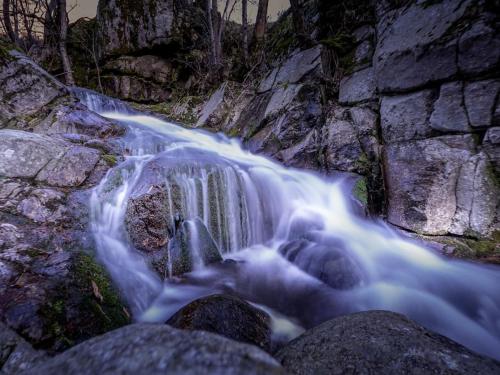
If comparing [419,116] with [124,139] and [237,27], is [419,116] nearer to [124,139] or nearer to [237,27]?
[124,139]

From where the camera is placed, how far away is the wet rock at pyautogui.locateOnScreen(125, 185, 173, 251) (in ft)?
12.0

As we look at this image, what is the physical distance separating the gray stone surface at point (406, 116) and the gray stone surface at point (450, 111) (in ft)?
0.40

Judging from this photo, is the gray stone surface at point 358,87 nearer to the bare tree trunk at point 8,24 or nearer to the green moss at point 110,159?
the green moss at point 110,159

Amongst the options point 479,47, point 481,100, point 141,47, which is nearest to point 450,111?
point 481,100

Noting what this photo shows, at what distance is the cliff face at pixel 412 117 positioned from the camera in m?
3.91

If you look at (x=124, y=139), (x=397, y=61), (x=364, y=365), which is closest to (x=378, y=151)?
(x=397, y=61)


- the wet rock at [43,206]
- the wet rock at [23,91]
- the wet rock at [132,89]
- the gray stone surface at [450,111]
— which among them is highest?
the wet rock at [132,89]

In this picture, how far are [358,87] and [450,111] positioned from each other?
2.34m

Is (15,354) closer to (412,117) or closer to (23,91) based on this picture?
(412,117)

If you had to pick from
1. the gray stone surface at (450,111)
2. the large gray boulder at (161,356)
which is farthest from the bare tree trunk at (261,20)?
the large gray boulder at (161,356)

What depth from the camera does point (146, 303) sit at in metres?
3.09

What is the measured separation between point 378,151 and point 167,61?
11844 mm

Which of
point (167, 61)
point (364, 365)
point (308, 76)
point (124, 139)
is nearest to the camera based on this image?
point (364, 365)

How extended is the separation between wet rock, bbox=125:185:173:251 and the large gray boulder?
246 cm
